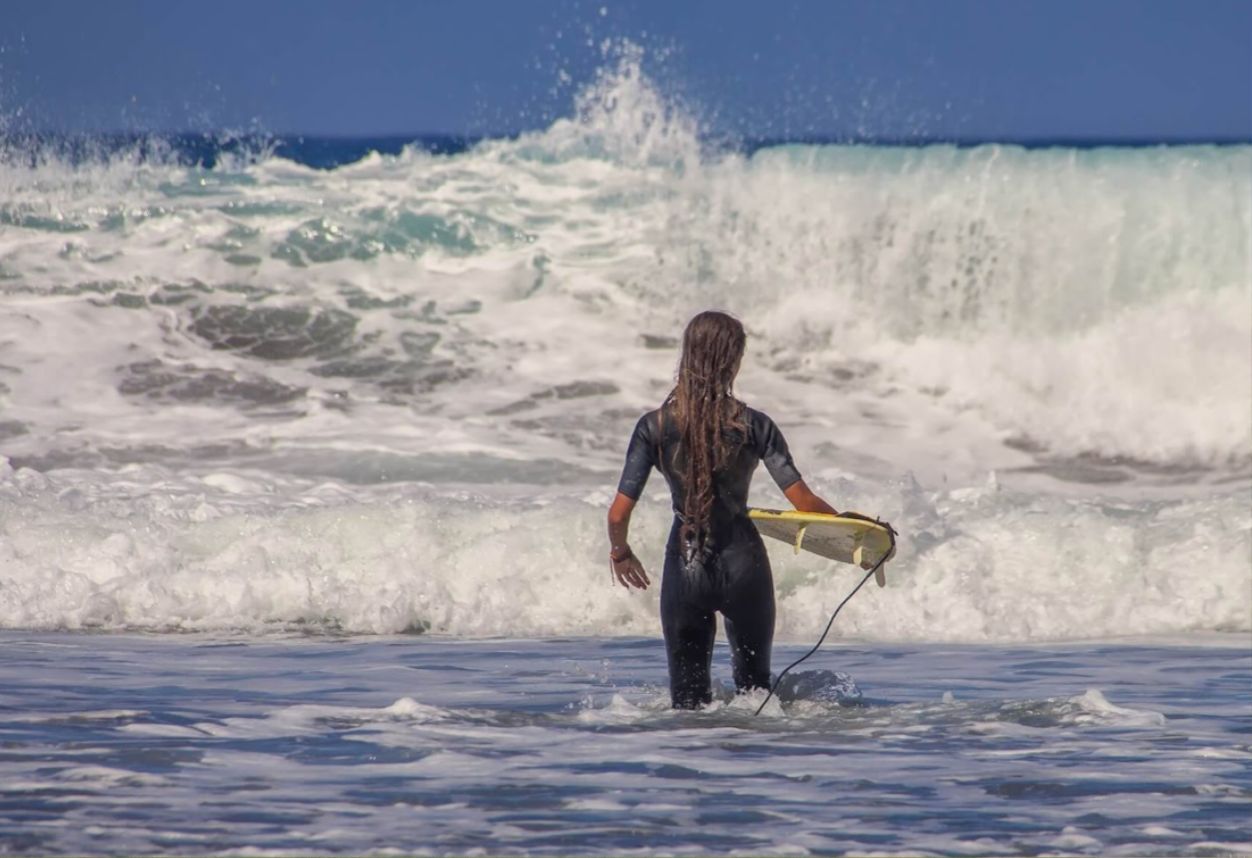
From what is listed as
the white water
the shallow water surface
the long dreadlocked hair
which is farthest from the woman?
the white water

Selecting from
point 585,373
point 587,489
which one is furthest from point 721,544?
point 585,373

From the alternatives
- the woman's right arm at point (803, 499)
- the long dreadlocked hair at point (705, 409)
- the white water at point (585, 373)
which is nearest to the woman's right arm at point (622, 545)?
the long dreadlocked hair at point (705, 409)

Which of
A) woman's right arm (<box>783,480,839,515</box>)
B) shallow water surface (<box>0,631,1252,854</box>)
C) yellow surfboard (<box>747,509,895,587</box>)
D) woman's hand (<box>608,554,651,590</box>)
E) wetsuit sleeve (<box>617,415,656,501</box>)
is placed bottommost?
shallow water surface (<box>0,631,1252,854</box>)

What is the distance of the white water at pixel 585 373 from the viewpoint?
10.9 m

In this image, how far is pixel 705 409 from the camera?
6.68 meters

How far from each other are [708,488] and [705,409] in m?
0.29

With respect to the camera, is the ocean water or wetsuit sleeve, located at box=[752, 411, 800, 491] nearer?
the ocean water

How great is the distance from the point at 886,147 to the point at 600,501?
10426 millimetres

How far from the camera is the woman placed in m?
6.66

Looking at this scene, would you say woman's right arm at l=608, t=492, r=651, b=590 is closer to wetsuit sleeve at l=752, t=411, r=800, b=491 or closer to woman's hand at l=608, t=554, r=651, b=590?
woman's hand at l=608, t=554, r=651, b=590

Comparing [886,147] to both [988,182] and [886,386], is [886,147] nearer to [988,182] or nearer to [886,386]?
[988,182]

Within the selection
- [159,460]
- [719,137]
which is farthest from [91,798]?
[719,137]

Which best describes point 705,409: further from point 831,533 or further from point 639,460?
point 831,533

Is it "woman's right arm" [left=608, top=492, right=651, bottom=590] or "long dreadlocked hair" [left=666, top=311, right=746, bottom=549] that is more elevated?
"long dreadlocked hair" [left=666, top=311, right=746, bottom=549]
